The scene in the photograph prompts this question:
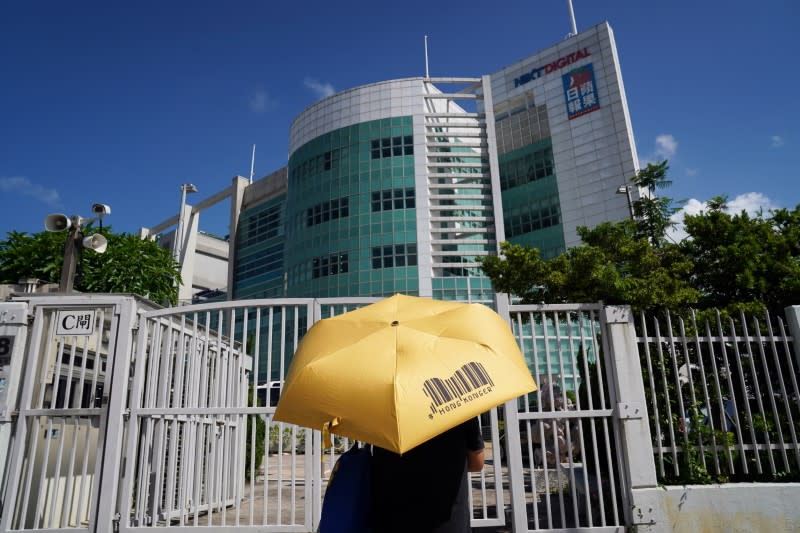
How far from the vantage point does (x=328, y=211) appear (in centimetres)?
4259

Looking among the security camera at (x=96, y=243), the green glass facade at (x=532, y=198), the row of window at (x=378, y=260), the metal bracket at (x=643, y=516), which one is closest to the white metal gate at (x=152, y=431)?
the metal bracket at (x=643, y=516)

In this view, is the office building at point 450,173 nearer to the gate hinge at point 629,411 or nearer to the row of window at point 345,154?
the row of window at point 345,154

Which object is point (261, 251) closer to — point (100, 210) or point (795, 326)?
point (100, 210)

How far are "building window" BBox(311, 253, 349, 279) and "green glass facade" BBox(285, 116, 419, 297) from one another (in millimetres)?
79

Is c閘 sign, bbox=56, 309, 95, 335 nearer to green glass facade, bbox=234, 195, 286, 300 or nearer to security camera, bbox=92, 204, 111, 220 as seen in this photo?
security camera, bbox=92, 204, 111, 220

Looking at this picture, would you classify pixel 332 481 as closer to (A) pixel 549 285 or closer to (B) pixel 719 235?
(A) pixel 549 285

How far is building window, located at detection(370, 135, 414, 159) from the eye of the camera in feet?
134

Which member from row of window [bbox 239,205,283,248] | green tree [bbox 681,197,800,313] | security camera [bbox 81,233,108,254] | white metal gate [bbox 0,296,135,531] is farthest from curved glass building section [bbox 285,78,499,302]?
white metal gate [bbox 0,296,135,531]

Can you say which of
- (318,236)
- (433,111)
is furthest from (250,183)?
(433,111)

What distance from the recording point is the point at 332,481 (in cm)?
246

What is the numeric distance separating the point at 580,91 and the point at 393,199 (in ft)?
68.5

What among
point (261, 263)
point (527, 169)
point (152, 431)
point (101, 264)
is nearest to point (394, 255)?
point (527, 169)

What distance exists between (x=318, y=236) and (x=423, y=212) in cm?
940

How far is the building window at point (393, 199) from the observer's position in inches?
1558
